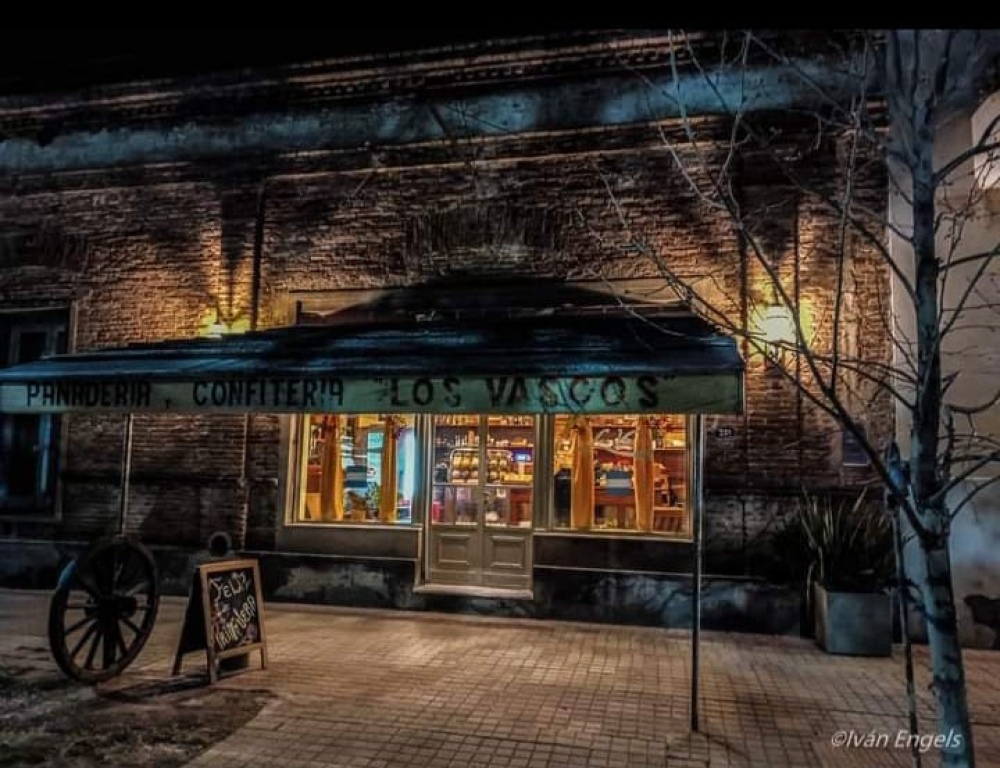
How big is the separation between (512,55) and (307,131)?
9.49 feet

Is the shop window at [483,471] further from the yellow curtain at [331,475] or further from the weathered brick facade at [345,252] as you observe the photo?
the weathered brick facade at [345,252]

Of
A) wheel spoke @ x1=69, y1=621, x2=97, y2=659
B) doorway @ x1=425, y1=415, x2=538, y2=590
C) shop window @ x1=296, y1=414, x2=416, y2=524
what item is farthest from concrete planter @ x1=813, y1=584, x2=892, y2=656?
wheel spoke @ x1=69, y1=621, x2=97, y2=659

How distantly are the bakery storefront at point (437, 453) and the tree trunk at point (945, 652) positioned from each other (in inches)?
102

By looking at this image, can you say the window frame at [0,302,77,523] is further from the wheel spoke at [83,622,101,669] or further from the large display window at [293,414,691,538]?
the wheel spoke at [83,622,101,669]

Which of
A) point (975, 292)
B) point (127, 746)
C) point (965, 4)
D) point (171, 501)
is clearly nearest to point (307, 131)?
point (171, 501)

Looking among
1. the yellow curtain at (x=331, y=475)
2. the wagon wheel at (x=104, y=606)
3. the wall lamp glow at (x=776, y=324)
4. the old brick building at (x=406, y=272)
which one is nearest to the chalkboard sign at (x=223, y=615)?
the wagon wheel at (x=104, y=606)

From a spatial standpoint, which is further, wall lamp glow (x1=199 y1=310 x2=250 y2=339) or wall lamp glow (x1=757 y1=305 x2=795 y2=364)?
wall lamp glow (x1=199 y1=310 x2=250 y2=339)

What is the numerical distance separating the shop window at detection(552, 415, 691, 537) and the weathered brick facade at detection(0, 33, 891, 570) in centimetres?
57

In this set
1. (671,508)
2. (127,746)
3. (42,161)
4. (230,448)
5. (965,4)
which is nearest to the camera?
(965,4)

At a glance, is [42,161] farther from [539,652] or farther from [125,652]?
[539,652]

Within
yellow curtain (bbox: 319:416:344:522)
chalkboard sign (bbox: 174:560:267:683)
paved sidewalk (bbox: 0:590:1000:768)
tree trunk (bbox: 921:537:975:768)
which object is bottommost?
paved sidewalk (bbox: 0:590:1000:768)

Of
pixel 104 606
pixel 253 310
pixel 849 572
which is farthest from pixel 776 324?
pixel 104 606

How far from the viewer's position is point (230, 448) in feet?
30.3

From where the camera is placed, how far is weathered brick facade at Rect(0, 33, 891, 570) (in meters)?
7.96
